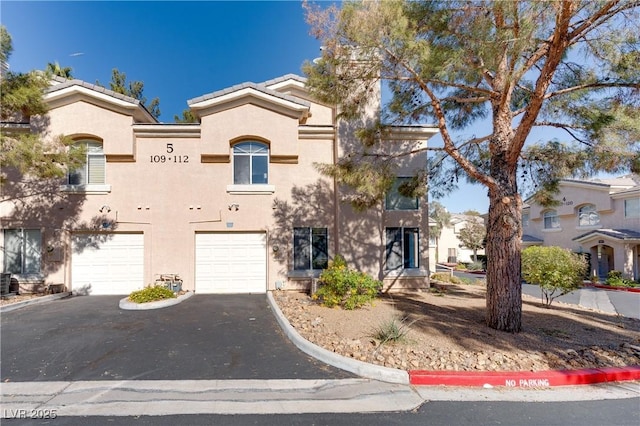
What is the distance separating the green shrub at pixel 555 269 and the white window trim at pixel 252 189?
30.2 ft

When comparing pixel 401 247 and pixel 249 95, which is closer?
pixel 249 95

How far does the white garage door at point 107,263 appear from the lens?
458 inches

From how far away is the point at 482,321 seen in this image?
7.65 meters

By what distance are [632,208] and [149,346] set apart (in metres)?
29.2

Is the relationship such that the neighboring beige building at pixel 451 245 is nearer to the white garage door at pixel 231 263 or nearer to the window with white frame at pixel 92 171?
the white garage door at pixel 231 263

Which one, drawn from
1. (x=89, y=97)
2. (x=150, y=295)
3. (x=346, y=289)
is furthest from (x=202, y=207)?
(x=346, y=289)

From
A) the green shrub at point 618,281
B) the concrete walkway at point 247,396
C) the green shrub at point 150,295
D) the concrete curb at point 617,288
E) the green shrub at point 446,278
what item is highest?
the green shrub at point 150,295

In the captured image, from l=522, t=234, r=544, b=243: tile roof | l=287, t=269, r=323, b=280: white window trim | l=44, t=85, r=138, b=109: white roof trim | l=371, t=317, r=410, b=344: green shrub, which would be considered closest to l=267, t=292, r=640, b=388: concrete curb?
l=371, t=317, r=410, b=344: green shrub

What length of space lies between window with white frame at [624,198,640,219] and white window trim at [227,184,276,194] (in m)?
24.9

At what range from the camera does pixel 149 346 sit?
247 inches

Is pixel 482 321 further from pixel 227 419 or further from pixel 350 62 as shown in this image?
pixel 350 62

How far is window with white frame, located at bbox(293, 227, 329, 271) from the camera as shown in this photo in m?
12.2

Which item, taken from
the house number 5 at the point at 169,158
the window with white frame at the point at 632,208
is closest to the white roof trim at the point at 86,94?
the house number 5 at the point at 169,158

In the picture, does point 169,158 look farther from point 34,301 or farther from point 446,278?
point 446,278
